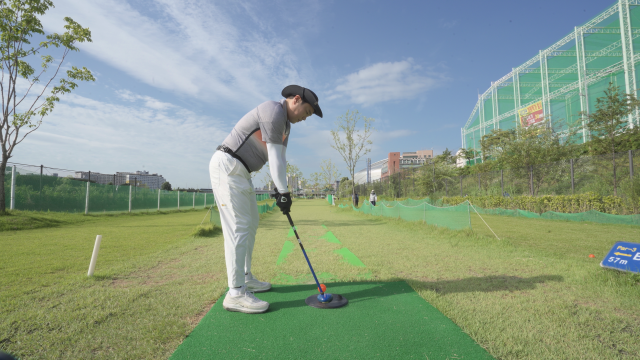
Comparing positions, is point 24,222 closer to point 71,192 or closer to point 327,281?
point 71,192

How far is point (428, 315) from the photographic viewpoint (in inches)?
95.2

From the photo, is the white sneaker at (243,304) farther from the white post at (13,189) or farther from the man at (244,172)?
the white post at (13,189)

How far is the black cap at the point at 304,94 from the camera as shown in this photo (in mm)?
2830

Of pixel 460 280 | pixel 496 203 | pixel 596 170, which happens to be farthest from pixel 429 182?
pixel 460 280

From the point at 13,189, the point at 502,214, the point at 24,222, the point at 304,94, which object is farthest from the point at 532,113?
the point at 13,189

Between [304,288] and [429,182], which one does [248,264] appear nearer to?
[304,288]

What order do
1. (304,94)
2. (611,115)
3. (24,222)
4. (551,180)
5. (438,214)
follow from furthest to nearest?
(611,115) < (551,180) < (24,222) < (438,214) < (304,94)

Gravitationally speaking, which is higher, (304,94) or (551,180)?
(304,94)

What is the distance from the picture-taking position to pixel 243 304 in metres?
2.51

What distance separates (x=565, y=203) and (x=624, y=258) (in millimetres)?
10875

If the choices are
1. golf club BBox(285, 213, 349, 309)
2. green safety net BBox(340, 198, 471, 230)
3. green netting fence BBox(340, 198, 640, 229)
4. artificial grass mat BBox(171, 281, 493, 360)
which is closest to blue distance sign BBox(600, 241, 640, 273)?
artificial grass mat BBox(171, 281, 493, 360)

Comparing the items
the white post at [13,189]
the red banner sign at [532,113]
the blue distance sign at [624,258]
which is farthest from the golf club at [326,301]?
the red banner sign at [532,113]

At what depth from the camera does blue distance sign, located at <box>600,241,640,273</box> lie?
3039mm

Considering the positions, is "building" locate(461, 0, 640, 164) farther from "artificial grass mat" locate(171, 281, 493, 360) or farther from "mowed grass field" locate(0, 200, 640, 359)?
"artificial grass mat" locate(171, 281, 493, 360)
